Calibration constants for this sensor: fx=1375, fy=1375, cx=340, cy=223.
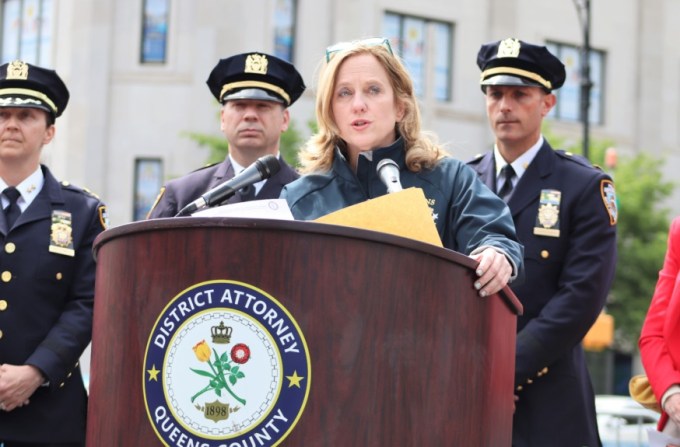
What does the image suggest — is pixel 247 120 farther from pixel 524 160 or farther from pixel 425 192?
pixel 425 192

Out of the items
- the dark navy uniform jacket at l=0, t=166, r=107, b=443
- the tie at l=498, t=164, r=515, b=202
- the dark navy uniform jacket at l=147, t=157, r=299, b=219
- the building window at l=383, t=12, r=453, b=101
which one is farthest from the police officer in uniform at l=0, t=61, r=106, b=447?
the building window at l=383, t=12, r=453, b=101

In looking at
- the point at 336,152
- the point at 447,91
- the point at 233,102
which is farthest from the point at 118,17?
the point at 336,152

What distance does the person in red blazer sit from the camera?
17.1 feet

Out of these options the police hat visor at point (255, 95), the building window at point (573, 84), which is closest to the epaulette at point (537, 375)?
the police hat visor at point (255, 95)

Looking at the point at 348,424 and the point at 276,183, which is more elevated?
the point at 276,183

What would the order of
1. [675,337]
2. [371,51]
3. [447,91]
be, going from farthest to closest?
[447,91] → [675,337] → [371,51]

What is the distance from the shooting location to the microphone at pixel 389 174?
162 inches

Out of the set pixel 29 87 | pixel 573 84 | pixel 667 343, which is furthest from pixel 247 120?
pixel 573 84

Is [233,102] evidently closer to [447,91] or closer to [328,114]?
[328,114]

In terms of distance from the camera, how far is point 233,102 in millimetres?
6586

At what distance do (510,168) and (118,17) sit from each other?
2738 centimetres

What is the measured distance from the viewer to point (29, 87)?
240 inches

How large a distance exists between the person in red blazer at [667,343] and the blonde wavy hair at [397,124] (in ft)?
4.43

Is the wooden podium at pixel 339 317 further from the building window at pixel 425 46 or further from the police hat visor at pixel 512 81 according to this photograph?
the building window at pixel 425 46
